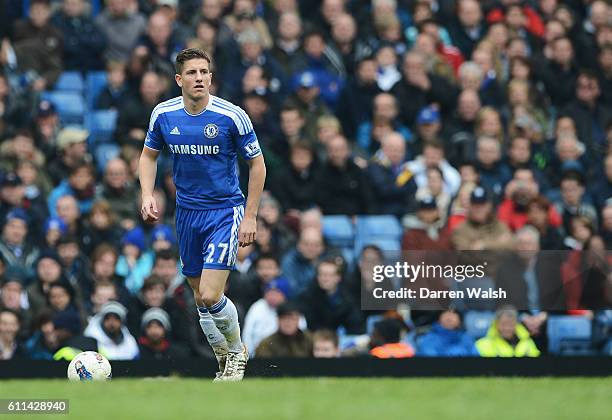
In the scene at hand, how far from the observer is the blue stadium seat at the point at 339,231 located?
15.4 metres

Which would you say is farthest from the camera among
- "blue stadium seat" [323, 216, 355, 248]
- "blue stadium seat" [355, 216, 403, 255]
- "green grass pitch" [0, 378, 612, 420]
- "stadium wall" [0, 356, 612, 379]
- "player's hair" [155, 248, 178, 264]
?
"blue stadium seat" [323, 216, 355, 248]

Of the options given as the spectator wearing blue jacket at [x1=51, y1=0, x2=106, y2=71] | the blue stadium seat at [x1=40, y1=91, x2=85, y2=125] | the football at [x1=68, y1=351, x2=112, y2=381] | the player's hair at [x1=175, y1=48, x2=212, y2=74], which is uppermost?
the spectator wearing blue jacket at [x1=51, y1=0, x2=106, y2=71]

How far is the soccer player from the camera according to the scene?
10.7 m

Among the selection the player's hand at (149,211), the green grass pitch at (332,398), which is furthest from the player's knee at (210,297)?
the player's hand at (149,211)

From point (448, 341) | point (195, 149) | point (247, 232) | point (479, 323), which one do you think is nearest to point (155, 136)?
point (195, 149)

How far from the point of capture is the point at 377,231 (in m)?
15.4

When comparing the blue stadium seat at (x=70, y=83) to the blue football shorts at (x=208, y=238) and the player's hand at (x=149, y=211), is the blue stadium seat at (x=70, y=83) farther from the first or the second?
the player's hand at (x=149, y=211)

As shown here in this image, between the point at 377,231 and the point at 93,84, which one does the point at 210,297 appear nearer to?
the point at 377,231

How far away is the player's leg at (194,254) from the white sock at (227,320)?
0.07 metres

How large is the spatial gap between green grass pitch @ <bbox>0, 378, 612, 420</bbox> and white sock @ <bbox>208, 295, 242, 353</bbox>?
41 cm

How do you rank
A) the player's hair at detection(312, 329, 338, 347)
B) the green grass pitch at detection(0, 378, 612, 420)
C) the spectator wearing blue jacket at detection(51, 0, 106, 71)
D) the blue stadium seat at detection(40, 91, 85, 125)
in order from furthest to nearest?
the spectator wearing blue jacket at detection(51, 0, 106, 71), the blue stadium seat at detection(40, 91, 85, 125), the player's hair at detection(312, 329, 338, 347), the green grass pitch at detection(0, 378, 612, 420)

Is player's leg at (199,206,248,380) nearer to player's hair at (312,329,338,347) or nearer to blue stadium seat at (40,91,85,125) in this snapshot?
player's hair at (312,329,338,347)

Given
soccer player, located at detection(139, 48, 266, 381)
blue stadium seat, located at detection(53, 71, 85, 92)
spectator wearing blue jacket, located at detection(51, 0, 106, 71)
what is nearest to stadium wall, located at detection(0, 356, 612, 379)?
soccer player, located at detection(139, 48, 266, 381)

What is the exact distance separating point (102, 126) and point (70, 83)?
2.74 ft
